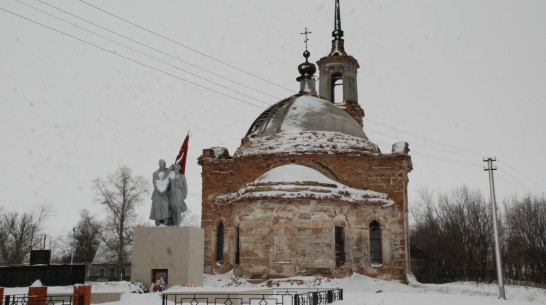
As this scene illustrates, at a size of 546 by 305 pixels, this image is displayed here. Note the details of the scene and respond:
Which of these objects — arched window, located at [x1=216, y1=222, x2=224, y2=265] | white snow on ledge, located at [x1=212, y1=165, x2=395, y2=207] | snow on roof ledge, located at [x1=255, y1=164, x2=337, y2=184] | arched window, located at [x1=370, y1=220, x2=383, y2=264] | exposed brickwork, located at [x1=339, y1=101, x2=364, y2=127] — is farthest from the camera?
exposed brickwork, located at [x1=339, y1=101, x2=364, y2=127]

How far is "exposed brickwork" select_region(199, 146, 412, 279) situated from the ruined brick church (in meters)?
0.04

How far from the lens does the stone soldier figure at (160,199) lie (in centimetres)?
1572

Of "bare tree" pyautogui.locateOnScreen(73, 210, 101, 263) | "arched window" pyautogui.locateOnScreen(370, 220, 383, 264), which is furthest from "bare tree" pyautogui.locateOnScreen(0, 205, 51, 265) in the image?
"arched window" pyautogui.locateOnScreen(370, 220, 383, 264)

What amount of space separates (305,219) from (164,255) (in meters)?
8.84

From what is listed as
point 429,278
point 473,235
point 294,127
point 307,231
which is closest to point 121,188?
point 294,127

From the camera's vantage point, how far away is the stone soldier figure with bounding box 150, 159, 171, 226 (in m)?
15.7

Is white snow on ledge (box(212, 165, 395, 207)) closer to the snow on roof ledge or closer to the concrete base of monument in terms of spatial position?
the snow on roof ledge

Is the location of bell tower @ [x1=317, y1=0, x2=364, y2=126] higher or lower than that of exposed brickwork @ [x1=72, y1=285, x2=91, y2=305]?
higher

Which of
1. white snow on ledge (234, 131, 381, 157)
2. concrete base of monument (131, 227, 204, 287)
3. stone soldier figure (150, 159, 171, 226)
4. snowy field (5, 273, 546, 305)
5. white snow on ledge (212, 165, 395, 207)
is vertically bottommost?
snowy field (5, 273, 546, 305)

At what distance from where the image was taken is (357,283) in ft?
76.3

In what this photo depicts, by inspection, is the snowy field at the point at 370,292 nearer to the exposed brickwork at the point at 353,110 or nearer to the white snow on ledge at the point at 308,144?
the white snow on ledge at the point at 308,144

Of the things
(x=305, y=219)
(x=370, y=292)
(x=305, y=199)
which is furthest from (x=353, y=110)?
(x=370, y=292)

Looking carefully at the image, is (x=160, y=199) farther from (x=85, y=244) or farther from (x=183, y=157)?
(x=85, y=244)

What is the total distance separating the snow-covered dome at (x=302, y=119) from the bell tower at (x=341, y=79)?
17.9 ft
